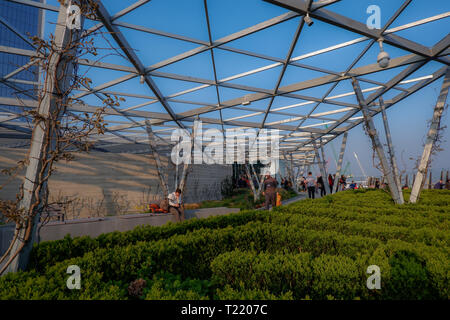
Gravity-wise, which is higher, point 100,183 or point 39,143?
point 39,143

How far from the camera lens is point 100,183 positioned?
45.1ft

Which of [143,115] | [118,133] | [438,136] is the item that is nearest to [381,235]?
[438,136]

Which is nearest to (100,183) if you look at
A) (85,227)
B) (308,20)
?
(85,227)

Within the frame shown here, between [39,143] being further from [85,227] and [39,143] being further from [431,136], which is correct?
[431,136]

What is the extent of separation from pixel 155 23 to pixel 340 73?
7593 millimetres

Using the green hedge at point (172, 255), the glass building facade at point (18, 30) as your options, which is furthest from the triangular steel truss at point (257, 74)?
the green hedge at point (172, 255)

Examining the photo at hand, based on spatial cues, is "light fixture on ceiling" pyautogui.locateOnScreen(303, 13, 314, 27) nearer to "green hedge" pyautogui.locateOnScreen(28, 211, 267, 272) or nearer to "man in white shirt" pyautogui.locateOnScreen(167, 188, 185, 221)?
"green hedge" pyautogui.locateOnScreen(28, 211, 267, 272)

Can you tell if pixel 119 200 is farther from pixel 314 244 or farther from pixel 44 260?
pixel 314 244

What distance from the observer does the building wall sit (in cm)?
1206

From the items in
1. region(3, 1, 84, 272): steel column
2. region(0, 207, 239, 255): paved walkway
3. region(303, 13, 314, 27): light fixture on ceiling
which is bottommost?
region(0, 207, 239, 255): paved walkway

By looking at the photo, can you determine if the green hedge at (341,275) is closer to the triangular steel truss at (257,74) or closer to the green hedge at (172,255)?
the green hedge at (172,255)

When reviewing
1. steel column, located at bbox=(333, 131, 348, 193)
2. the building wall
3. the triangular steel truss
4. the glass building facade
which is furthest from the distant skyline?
steel column, located at bbox=(333, 131, 348, 193)

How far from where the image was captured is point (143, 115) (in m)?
12.5

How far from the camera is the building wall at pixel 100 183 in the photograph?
12062 mm
